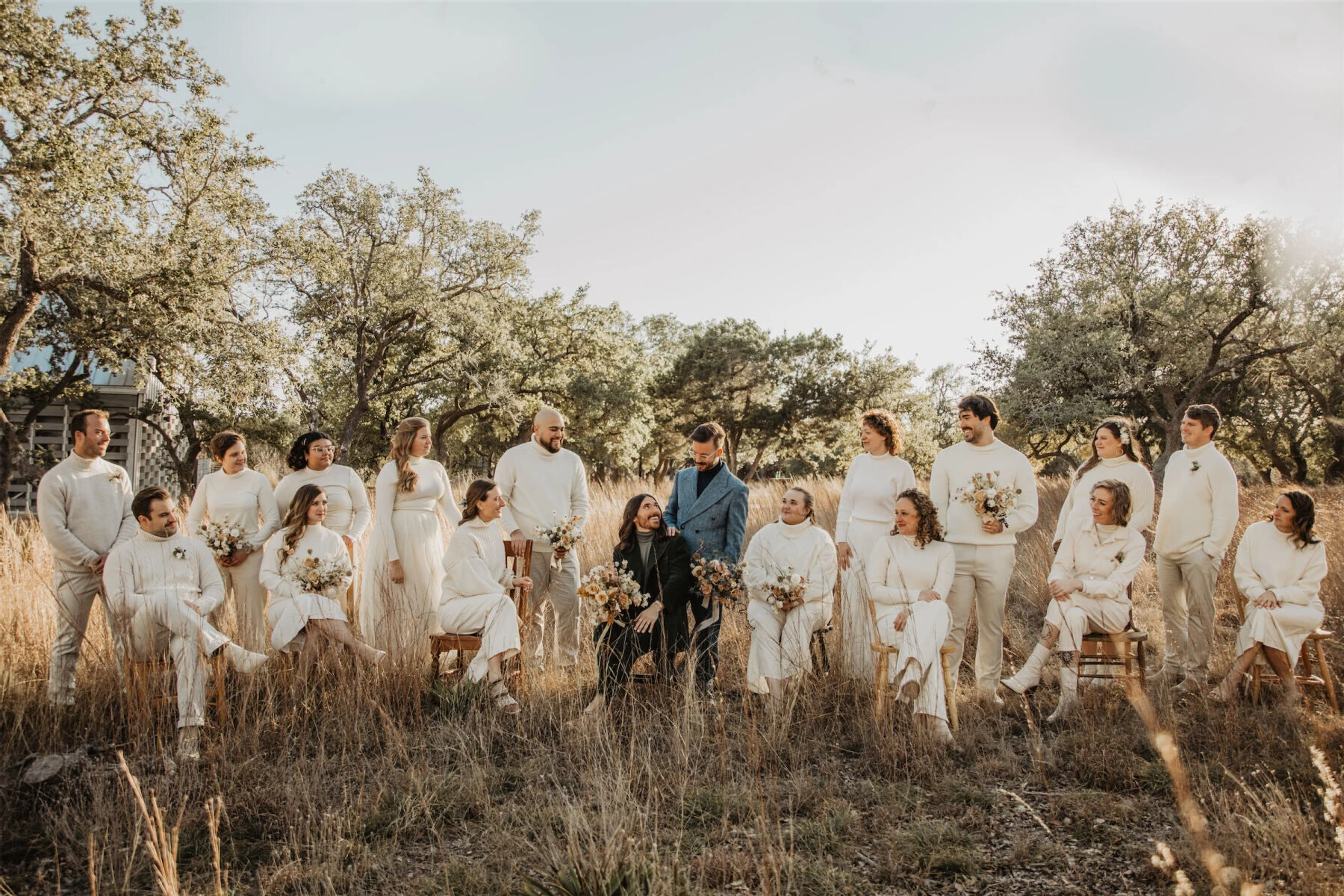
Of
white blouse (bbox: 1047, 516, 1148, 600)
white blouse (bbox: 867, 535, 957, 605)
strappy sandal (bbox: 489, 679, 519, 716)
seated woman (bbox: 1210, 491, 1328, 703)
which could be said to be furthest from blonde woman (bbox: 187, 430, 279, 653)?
seated woman (bbox: 1210, 491, 1328, 703)

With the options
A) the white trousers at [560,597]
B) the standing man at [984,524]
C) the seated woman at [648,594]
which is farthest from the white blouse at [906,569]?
the white trousers at [560,597]

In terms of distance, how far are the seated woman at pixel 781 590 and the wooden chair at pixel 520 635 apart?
60.7 inches

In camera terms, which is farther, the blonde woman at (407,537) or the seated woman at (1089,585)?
the blonde woman at (407,537)

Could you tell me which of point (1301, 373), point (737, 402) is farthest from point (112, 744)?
point (737, 402)

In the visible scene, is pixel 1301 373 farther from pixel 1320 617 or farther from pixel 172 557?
pixel 172 557

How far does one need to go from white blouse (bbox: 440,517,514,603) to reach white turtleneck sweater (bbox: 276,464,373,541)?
2.80 feet

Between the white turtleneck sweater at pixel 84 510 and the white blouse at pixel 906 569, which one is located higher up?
the white turtleneck sweater at pixel 84 510

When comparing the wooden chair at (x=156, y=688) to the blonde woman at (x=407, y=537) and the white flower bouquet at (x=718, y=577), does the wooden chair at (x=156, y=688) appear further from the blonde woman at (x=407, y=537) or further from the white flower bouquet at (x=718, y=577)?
the white flower bouquet at (x=718, y=577)

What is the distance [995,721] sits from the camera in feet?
16.3

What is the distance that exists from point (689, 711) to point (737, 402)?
2830 centimetres

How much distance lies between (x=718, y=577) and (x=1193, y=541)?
3283 millimetres

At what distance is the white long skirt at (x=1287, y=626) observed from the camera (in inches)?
198

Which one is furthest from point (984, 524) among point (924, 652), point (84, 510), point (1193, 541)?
point (84, 510)

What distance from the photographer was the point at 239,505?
18.7 feet
